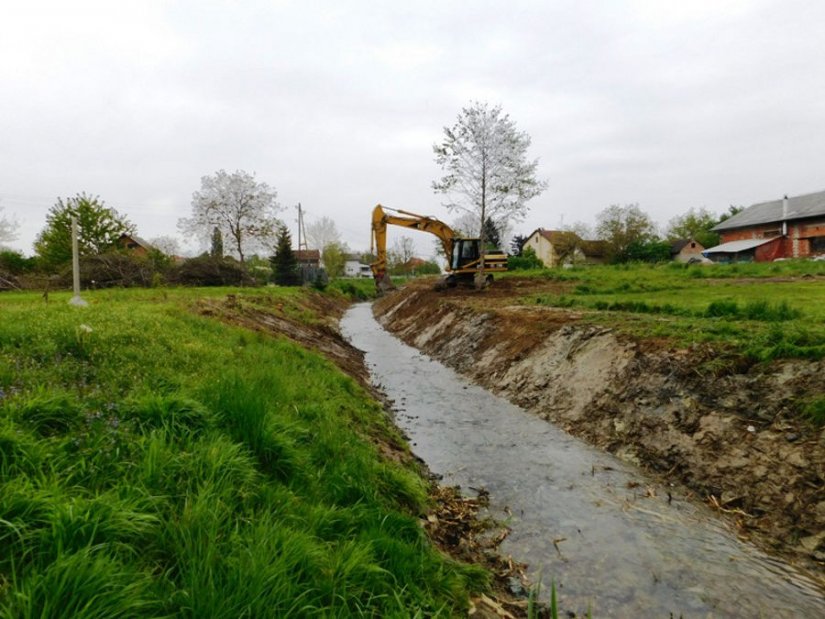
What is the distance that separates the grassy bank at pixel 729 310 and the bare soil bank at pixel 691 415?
0.48 meters

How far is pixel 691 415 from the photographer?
671 centimetres

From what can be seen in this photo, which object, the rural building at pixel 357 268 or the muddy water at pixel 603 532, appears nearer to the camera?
the muddy water at pixel 603 532

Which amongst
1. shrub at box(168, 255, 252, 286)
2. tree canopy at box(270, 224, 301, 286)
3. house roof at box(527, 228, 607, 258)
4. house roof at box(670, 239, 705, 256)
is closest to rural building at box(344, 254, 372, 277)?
house roof at box(527, 228, 607, 258)

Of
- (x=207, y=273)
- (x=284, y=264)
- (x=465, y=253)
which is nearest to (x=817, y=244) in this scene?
(x=465, y=253)

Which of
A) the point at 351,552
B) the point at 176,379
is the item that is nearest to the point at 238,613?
the point at 351,552

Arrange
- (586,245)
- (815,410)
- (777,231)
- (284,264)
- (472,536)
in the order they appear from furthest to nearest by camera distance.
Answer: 1. (586,245)
2. (777,231)
3. (284,264)
4. (815,410)
5. (472,536)

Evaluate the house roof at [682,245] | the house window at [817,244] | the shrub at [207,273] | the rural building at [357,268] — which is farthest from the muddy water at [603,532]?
the rural building at [357,268]

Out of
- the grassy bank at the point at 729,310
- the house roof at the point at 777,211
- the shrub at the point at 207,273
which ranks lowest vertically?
the grassy bank at the point at 729,310

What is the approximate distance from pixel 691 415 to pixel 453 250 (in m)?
21.3

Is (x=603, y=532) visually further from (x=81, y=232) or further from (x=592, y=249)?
(x=592, y=249)

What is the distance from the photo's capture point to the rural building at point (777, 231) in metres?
44.4

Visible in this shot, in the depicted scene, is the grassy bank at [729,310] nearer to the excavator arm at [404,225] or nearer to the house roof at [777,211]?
the excavator arm at [404,225]

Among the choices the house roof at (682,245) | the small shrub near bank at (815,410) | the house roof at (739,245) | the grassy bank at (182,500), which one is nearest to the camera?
the grassy bank at (182,500)

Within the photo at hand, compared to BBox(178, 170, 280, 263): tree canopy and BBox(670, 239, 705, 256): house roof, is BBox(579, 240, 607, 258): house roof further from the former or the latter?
BBox(178, 170, 280, 263): tree canopy
